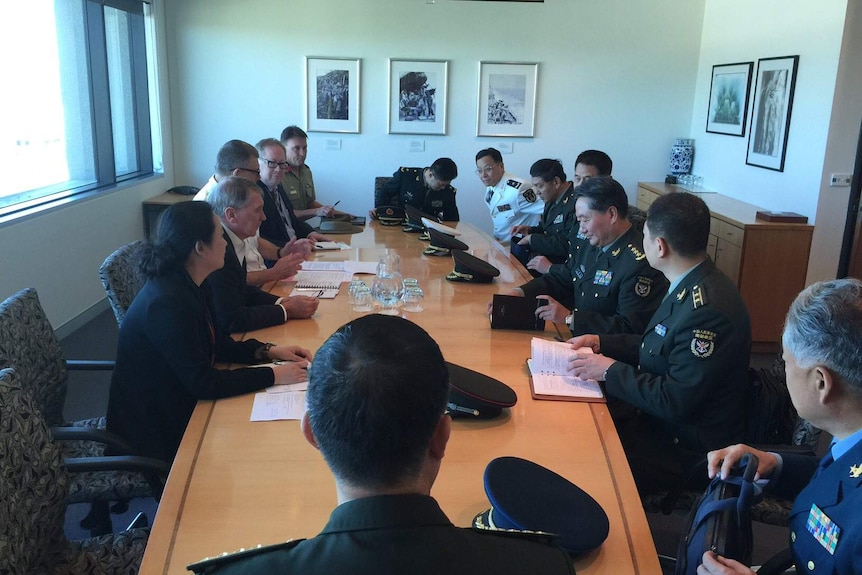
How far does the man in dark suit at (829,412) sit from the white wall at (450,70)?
5953 mm

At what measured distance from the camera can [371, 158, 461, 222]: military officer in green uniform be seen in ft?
19.0

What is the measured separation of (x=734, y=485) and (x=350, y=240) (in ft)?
11.3

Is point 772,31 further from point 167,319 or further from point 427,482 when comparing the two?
point 427,482

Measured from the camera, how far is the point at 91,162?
5684mm

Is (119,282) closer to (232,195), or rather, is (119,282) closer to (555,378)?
(232,195)

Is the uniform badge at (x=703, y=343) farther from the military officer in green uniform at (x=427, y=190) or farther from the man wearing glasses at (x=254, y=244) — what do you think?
the military officer in green uniform at (x=427, y=190)

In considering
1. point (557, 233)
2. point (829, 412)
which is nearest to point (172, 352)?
point (829, 412)

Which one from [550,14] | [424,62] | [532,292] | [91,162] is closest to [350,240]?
[532,292]

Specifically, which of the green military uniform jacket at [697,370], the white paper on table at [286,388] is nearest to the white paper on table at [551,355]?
the green military uniform jacket at [697,370]

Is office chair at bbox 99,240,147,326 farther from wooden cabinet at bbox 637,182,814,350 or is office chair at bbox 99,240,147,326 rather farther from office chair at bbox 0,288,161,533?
wooden cabinet at bbox 637,182,814,350

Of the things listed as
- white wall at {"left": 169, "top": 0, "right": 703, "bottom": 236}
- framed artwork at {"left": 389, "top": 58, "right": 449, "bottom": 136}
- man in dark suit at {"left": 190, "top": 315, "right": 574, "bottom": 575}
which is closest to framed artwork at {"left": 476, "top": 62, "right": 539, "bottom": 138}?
white wall at {"left": 169, "top": 0, "right": 703, "bottom": 236}

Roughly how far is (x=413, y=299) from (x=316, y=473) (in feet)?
4.98

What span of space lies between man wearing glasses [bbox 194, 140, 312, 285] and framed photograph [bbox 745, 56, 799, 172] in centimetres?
370

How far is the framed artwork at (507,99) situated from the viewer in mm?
7109
